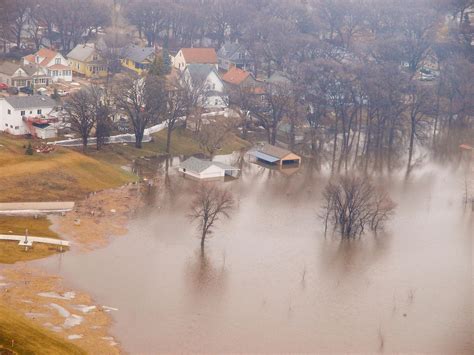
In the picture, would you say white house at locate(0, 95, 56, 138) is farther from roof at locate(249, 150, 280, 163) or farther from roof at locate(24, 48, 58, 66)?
roof at locate(24, 48, 58, 66)

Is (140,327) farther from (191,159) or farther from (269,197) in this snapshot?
(191,159)

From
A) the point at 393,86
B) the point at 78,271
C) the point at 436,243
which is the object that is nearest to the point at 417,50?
the point at 393,86

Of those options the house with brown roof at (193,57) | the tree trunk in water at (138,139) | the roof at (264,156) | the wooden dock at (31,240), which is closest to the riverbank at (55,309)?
the wooden dock at (31,240)

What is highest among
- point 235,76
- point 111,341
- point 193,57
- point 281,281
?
point 193,57

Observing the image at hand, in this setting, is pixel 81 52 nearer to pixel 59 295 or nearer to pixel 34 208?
pixel 34 208

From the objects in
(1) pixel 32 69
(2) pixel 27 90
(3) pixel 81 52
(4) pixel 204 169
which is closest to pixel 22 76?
(1) pixel 32 69

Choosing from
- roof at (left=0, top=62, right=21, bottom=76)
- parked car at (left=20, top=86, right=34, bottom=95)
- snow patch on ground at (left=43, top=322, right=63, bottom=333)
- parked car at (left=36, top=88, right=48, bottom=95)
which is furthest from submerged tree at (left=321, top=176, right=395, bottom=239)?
roof at (left=0, top=62, right=21, bottom=76)
